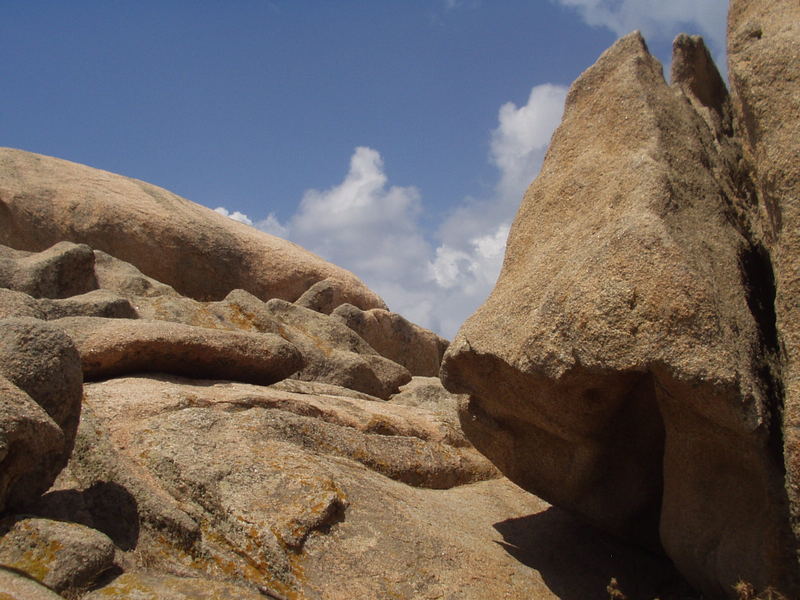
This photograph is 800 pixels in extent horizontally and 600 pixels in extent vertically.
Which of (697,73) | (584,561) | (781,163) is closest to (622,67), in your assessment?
(697,73)


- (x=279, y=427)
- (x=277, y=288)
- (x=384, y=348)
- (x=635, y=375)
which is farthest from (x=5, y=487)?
(x=277, y=288)

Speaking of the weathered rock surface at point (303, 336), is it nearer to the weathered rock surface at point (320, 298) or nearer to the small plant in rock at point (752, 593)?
the weathered rock surface at point (320, 298)

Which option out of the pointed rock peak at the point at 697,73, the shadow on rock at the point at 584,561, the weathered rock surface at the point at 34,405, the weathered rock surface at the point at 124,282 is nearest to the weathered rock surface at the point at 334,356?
the weathered rock surface at the point at 124,282

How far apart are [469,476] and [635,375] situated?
3.73m

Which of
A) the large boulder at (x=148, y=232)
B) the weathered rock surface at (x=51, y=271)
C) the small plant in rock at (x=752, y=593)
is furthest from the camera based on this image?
the large boulder at (x=148, y=232)

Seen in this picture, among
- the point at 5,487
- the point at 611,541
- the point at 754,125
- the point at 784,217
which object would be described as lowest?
the point at 5,487

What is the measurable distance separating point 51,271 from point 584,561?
9.12 metres

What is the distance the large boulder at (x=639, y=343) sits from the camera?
5.16 meters

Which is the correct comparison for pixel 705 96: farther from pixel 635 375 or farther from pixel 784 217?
pixel 635 375

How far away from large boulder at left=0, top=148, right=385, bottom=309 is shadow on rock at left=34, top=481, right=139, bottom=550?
1244 cm

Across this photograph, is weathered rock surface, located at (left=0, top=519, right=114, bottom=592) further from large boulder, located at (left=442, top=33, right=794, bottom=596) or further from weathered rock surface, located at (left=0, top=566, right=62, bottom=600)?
large boulder, located at (left=442, top=33, right=794, bottom=596)

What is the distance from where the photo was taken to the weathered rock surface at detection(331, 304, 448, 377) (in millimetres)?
17141

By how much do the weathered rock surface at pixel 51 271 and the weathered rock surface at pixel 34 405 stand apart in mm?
6479

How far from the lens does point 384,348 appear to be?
58.9ft
